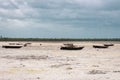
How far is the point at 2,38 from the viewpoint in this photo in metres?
138

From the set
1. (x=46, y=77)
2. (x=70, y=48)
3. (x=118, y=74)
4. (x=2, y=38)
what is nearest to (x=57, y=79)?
(x=46, y=77)

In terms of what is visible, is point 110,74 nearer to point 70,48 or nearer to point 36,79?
point 36,79

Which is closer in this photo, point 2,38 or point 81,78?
point 81,78

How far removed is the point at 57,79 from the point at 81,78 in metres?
1.35

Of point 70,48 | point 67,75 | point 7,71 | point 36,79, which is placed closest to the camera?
point 36,79

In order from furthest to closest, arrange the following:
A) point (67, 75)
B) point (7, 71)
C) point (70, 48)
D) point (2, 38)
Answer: point (2, 38)
point (70, 48)
point (7, 71)
point (67, 75)

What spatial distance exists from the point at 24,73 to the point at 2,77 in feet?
6.49

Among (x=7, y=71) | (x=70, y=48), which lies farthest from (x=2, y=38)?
(x=7, y=71)

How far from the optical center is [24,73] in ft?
67.5

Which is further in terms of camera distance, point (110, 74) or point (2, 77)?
point (110, 74)

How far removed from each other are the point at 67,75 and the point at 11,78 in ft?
10.8

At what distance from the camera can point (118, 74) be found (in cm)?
2031

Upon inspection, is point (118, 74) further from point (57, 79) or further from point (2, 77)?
point (2, 77)

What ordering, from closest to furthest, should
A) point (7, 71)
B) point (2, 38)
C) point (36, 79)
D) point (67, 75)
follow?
point (36, 79), point (67, 75), point (7, 71), point (2, 38)
